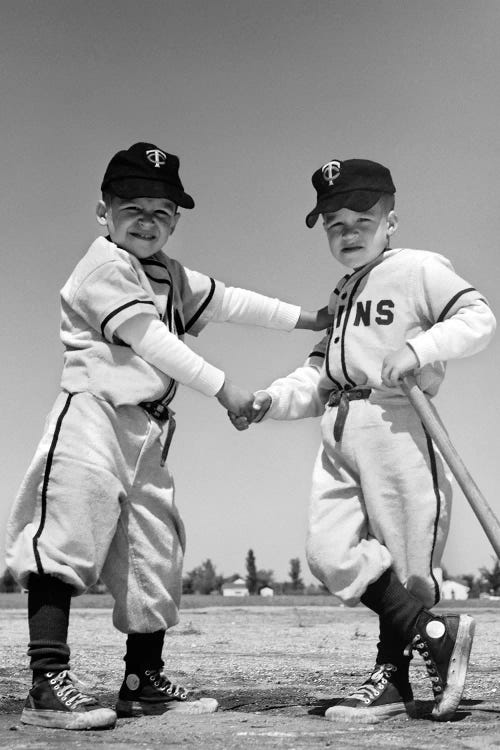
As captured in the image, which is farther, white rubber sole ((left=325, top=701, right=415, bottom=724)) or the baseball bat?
the baseball bat

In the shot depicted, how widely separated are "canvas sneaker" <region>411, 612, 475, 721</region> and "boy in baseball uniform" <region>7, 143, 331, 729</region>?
799mm

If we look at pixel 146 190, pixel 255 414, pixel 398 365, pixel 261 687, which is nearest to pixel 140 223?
pixel 146 190

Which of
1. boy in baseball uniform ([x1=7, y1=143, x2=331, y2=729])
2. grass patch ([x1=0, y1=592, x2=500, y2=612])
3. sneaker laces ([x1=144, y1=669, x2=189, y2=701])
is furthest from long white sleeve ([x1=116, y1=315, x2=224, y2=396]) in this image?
grass patch ([x1=0, y1=592, x2=500, y2=612])

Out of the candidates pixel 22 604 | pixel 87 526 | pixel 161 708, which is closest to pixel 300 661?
pixel 161 708

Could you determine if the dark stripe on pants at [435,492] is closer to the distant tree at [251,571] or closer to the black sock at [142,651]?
the black sock at [142,651]

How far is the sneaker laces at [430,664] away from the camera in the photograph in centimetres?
342

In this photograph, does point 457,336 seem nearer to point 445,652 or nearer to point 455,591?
point 445,652

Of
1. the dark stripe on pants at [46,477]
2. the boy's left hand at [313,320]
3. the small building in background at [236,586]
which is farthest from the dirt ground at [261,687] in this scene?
the small building in background at [236,586]

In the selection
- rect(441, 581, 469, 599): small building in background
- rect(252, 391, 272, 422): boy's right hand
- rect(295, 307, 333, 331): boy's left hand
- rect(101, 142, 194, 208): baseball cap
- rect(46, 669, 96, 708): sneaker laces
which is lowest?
rect(441, 581, 469, 599): small building in background

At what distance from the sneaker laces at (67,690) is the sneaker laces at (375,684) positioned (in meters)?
Answer: 0.90

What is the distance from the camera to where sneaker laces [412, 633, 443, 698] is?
342cm

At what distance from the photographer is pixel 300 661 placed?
19.1 ft

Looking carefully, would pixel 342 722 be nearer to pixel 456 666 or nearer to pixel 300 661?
pixel 456 666

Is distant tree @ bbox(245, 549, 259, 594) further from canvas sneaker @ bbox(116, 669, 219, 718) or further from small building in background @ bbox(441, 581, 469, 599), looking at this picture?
canvas sneaker @ bbox(116, 669, 219, 718)
